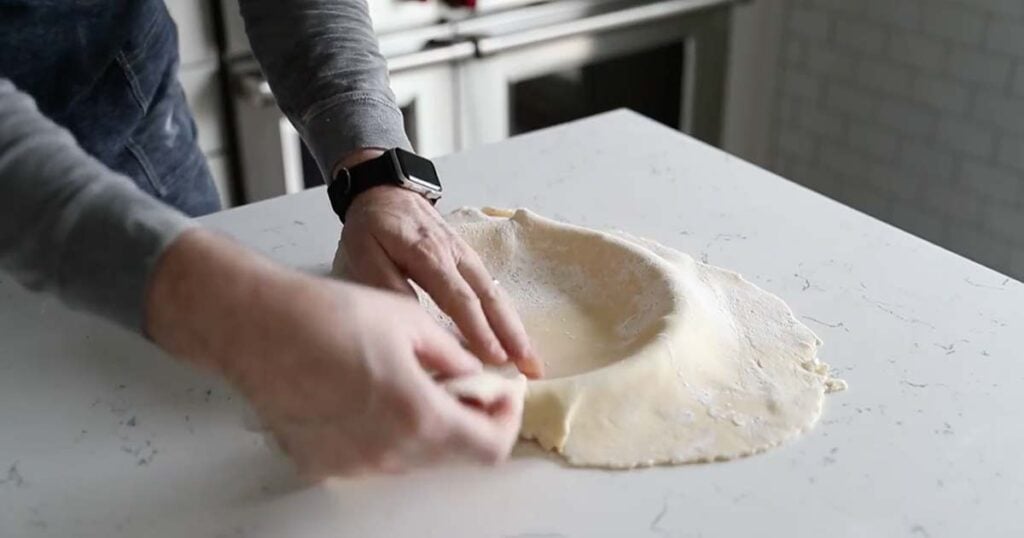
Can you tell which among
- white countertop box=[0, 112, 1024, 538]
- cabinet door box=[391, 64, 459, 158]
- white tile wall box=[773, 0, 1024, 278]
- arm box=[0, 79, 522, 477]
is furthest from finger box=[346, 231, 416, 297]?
white tile wall box=[773, 0, 1024, 278]

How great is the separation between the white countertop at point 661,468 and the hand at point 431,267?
3.4 inches

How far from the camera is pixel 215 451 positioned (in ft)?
2.29

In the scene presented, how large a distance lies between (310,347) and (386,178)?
0.36 metres

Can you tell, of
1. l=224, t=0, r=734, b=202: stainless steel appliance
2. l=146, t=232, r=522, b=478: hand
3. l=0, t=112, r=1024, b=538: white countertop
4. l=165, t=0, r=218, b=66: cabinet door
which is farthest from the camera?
l=224, t=0, r=734, b=202: stainless steel appliance

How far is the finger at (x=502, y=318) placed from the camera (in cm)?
74

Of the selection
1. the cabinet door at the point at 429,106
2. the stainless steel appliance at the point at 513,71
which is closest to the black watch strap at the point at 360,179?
the stainless steel appliance at the point at 513,71

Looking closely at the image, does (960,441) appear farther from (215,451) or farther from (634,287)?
(215,451)

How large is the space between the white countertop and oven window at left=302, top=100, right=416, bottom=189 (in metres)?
0.68

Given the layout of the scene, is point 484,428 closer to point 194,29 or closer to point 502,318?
point 502,318

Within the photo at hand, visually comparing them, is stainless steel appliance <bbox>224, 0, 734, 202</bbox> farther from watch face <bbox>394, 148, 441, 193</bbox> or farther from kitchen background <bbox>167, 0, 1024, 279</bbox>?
watch face <bbox>394, 148, 441, 193</bbox>

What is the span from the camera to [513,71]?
1.80 m

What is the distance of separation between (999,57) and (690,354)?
1285 millimetres

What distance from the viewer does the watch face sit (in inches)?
34.1

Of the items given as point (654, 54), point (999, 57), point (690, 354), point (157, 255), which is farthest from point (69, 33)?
point (999, 57)
